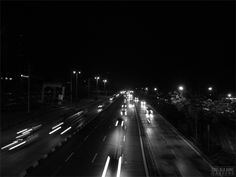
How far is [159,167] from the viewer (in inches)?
771

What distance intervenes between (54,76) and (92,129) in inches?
2688

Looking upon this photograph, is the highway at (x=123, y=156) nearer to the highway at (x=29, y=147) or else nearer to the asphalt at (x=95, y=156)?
the asphalt at (x=95, y=156)

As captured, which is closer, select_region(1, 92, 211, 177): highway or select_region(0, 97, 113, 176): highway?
select_region(1, 92, 211, 177): highway

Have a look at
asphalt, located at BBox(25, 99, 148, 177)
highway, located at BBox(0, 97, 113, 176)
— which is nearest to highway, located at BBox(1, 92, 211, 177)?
asphalt, located at BBox(25, 99, 148, 177)

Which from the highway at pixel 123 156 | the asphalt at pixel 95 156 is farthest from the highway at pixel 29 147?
the asphalt at pixel 95 156

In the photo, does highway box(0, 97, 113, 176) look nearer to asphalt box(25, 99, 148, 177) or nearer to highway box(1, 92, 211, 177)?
highway box(1, 92, 211, 177)

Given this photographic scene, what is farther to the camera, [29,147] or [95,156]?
[29,147]

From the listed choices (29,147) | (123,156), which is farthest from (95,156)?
(29,147)

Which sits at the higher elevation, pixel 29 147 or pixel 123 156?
pixel 29 147

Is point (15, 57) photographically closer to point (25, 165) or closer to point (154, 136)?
point (154, 136)

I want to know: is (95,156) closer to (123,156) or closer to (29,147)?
(123,156)

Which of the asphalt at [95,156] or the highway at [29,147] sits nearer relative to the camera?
the asphalt at [95,156]

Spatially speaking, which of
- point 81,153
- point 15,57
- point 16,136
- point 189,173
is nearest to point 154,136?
point 81,153

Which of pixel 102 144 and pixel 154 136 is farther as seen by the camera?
pixel 154 136
